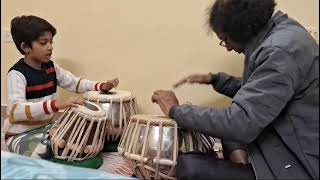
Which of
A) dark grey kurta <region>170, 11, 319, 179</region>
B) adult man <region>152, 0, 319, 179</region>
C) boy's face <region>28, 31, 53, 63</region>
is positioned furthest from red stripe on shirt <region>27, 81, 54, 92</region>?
dark grey kurta <region>170, 11, 319, 179</region>

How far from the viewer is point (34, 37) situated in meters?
1.85

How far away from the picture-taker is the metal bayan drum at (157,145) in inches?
55.1

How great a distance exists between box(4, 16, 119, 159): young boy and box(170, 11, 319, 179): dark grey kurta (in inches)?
29.8

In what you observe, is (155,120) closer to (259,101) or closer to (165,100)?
(165,100)

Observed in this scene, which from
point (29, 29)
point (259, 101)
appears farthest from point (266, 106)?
point (29, 29)

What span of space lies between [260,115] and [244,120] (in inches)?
1.9

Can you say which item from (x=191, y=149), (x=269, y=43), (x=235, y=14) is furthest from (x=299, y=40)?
(x=191, y=149)

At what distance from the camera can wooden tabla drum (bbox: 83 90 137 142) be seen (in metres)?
1.81

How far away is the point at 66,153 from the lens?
1.70m

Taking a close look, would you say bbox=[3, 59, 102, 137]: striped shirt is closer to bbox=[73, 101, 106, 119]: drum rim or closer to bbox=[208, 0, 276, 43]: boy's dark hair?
bbox=[73, 101, 106, 119]: drum rim

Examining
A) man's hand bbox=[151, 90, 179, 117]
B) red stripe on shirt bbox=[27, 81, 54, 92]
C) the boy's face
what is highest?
the boy's face

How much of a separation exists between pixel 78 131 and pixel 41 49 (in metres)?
0.44

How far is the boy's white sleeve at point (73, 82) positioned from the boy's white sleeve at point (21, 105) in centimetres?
25

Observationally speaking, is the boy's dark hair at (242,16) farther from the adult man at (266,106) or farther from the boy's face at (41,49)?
the boy's face at (41,49)
